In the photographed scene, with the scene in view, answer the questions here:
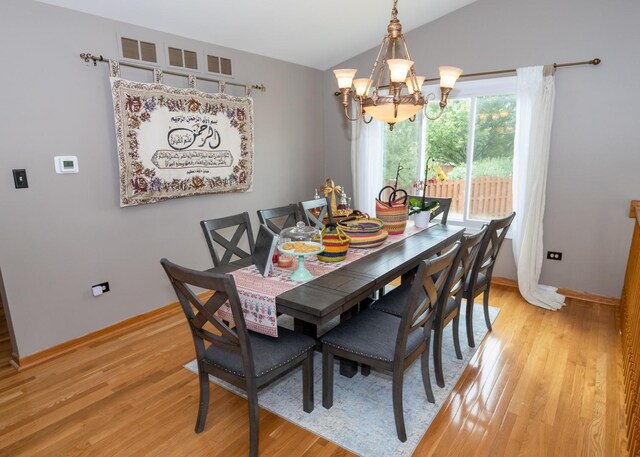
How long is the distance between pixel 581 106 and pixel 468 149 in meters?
1.05

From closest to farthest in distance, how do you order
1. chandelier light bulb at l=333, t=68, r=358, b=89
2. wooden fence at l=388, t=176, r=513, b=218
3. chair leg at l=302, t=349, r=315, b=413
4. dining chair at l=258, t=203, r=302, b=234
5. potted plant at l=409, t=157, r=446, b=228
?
chair leg at l=302, t=349, r=315, b=413 < chandelier light bulb at l=333, t=68, r=358, b=89 < dining chair at l=258, t=203, r=302, b=234 < potted plant at l=409, t=157, r=446, b=228 < wooden fence at l=388, t=176, r=513, b=218

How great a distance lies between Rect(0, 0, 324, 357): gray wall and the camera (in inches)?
95.7

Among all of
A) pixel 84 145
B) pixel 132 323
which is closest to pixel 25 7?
pixel 84 145

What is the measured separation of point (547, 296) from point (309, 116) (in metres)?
3.26

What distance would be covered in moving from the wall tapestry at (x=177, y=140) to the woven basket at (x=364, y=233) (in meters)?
1.40

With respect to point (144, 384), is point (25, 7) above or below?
above

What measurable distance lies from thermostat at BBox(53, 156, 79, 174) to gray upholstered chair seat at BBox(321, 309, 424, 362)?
2.14 m

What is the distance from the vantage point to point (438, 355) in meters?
2.29

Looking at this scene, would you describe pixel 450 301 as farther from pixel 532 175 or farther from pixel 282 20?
pixel 282 20

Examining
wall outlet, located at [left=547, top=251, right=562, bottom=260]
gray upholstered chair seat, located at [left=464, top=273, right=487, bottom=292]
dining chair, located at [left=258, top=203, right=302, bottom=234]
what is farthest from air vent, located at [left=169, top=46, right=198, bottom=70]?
wall outlet, located at [left=547, top=251, right=562, bottom=260]

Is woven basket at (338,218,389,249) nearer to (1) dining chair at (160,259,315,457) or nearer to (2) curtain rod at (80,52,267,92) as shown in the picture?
(1) dining chair at (160,259,315,457)

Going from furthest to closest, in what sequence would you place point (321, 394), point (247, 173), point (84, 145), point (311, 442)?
1. point (247, 173)
2. point (84, 145)
3. point (321, 394)
4. point (311, 442)

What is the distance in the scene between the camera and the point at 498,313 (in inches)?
135

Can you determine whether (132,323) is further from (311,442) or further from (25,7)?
(25,7)
